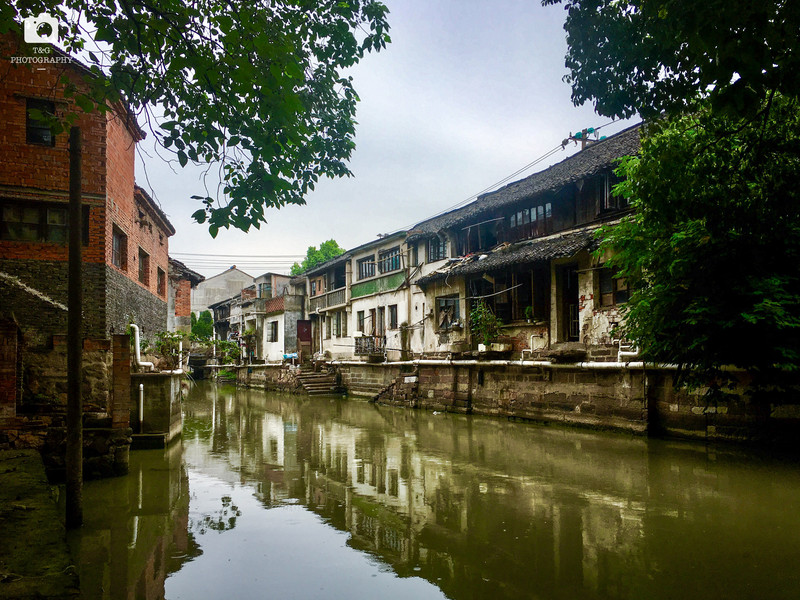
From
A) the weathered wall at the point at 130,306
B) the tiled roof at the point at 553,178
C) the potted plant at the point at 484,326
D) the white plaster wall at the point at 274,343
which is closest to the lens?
the weathered wall at the point at 130,306

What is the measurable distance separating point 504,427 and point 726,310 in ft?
22.9

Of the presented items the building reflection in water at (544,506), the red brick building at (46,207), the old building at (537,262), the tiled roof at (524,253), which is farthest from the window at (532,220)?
the red brick building at (46,207)

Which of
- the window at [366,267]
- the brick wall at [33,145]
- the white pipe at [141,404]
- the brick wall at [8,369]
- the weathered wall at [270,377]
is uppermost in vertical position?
the brick wall at [33,145]

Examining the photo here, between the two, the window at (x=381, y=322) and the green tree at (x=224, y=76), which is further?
the window at (x=381, y=322)

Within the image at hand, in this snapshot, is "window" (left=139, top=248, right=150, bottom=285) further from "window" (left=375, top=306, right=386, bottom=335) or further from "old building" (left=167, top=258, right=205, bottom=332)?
"window" (left=375, top=306, right=386, bottom=335)

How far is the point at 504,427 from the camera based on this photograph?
1605 cm

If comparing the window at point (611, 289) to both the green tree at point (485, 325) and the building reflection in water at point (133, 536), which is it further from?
the building reflection in water at point (133, 536)

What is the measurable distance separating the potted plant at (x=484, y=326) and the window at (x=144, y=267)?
11.7 meters

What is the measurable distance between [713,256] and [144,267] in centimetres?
1797

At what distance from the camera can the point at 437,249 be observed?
25.6 m

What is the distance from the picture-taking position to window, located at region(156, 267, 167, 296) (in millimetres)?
23672

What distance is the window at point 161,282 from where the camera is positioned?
932 inches

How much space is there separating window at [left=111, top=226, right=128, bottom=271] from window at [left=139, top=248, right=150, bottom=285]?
269 centimetres

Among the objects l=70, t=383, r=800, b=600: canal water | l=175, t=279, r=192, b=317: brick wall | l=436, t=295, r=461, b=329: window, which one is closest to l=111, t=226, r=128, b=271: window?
l=70, t=383, r=800, b=600: canal water
